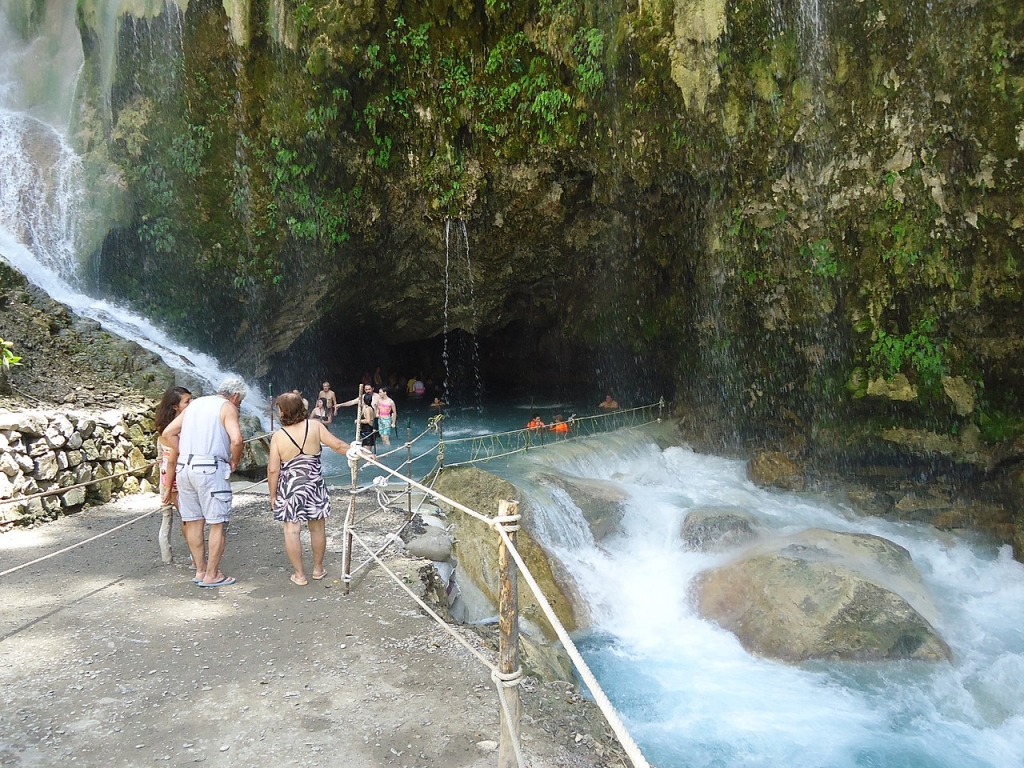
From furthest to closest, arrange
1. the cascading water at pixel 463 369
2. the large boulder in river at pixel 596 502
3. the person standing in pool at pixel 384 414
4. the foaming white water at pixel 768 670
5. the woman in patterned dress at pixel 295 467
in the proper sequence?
the cascading water at pixel 463 369 < the person standing in pool at pixel 384 414 < the large boulder in river at pixel 596 502 < the foaming white water at pixel 768 670 < the woman in patterned dress at pixel 295 467

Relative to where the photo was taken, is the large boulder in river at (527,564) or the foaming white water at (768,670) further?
the large boulder in river at (527,564)

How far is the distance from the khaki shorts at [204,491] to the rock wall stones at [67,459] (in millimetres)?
1803

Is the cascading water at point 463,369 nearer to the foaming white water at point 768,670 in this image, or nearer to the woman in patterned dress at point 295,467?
the foaming white water at point 768,670

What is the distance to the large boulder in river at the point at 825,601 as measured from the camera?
672 centimetres

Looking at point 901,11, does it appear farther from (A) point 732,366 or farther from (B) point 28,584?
(B) point 28,584

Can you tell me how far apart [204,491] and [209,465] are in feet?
0.65

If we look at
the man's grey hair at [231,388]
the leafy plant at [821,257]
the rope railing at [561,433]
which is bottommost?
the rope railing at [561,433]

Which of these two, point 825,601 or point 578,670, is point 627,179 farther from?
point 578,670

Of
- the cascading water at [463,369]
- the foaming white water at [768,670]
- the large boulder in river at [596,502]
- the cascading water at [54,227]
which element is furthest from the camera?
the cascading water at [463,369]

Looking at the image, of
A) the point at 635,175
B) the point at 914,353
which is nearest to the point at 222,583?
the point at 635,175

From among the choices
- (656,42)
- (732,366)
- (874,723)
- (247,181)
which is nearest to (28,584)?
(874,723)

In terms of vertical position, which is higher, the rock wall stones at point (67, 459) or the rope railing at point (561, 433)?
the rock wall stones at point (67, 459)

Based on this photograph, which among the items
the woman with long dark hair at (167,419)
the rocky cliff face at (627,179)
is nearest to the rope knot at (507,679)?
the woman with long dark hair at (167,419)

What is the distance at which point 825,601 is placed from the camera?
7.00m
